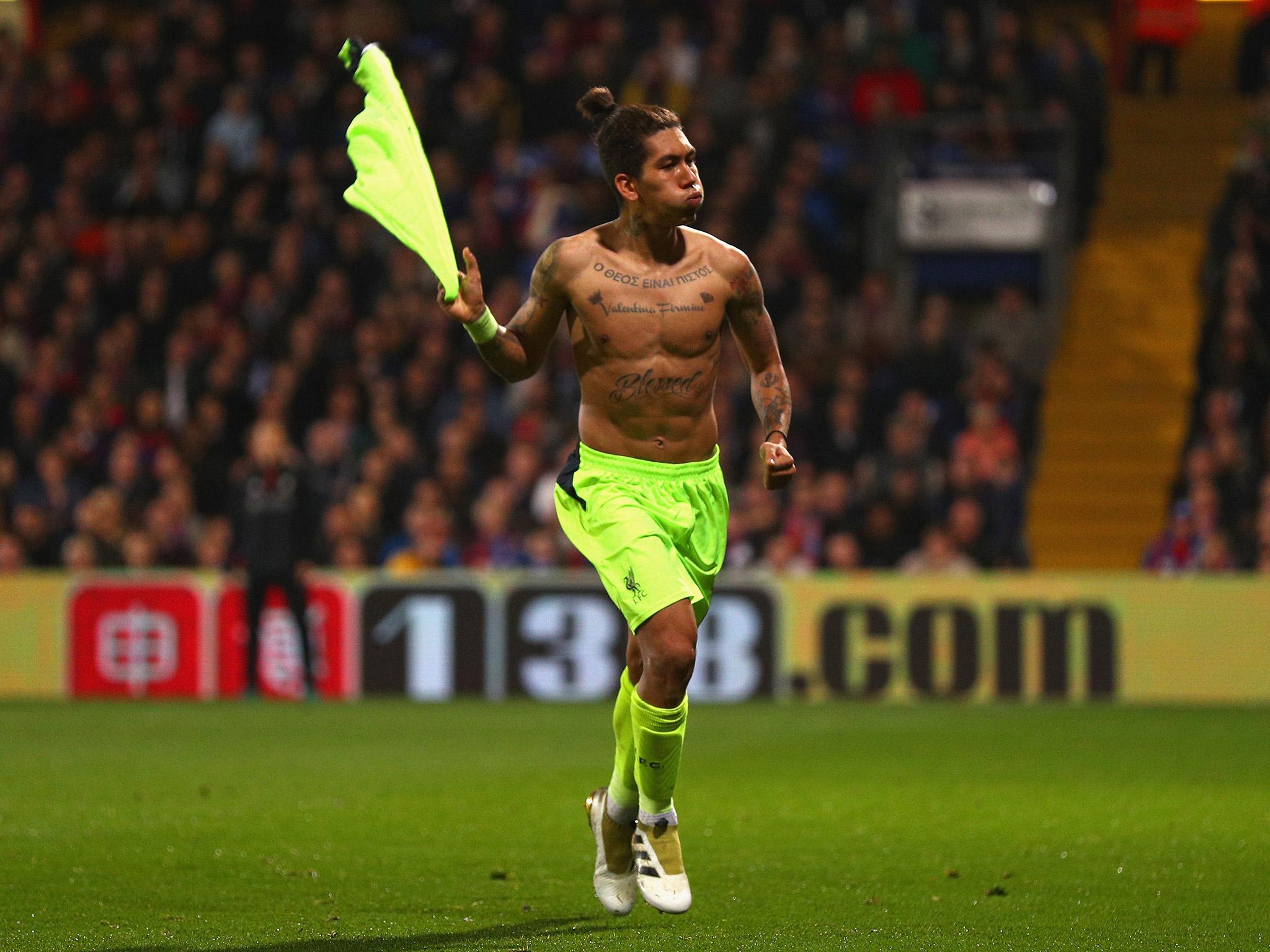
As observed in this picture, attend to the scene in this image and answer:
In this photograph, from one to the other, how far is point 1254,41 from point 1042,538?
5518 millimetres

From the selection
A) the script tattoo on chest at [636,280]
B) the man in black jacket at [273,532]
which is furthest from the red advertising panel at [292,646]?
the script tattoo on chest at [636,280]

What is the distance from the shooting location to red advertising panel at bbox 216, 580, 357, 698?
15.4 meters

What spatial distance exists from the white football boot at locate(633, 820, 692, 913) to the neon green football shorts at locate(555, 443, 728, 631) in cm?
65

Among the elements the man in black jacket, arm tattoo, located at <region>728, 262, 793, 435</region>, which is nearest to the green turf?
the man in black jacket

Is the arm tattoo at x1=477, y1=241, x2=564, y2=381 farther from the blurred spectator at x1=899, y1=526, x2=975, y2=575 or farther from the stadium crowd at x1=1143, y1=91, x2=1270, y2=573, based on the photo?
the stadium crowd at x1=1143, y1=91, x2=1270, y2=573

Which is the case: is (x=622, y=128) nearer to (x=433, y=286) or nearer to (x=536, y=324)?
(x=536, y=324)

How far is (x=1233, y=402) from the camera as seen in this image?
16266 mm

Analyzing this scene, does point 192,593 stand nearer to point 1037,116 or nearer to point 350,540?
point 350,540

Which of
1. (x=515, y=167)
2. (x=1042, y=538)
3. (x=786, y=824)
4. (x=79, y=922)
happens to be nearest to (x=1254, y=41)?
(x=1042, y=538)

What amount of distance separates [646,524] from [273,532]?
866cm

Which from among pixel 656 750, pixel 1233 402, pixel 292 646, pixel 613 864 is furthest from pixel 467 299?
pixel 1233 402

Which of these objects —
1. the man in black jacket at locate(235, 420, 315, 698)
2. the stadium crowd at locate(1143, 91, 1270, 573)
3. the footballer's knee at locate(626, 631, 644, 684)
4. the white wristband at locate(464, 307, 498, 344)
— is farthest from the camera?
the stadium crowd at locate(1143, 91, 1270, 573)

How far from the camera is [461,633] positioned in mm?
15312

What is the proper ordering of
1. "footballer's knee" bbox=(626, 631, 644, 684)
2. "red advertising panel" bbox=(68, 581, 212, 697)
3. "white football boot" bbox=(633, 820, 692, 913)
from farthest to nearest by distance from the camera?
1. "red advertising panel" bbox=(68, 581, 212, 697)
2. "footballer's knee" bbox=(626, 631, 644, 684)
3. "white football boot" bbox=(633, 820, 692, 913)
